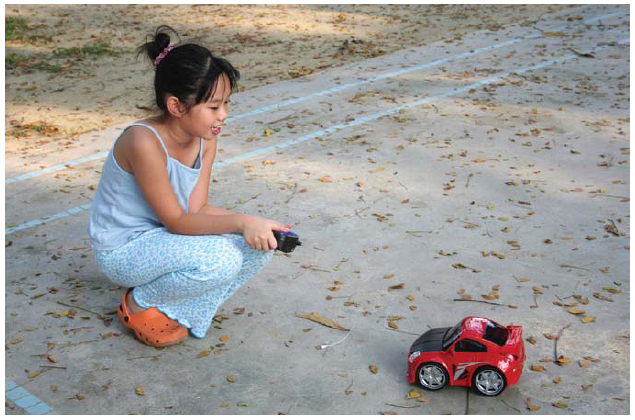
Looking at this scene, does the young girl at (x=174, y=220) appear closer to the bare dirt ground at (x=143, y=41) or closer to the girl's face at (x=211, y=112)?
the girl's face at (x=211, y=112)

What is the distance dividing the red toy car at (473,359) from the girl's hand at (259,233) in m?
0.82

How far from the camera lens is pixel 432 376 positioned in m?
3.52

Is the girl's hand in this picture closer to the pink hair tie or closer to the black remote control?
the black remote control

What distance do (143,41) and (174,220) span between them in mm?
9353

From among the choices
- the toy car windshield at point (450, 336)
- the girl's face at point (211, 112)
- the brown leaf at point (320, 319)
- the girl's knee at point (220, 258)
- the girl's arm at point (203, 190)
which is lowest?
the brown leaf at point (320, 319)

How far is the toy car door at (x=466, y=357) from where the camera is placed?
3436 millimetres

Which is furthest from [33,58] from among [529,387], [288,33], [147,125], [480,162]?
[529,387]

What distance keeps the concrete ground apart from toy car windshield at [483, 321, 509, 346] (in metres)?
0.25

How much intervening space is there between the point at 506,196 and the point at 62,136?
169 inches

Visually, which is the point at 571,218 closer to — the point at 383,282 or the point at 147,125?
the point at 383,282

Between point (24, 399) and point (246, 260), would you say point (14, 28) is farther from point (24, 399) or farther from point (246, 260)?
point (24, 399)

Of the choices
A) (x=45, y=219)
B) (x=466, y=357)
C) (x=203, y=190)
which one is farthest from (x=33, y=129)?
(x=466, y=357)

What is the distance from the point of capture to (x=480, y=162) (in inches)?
260

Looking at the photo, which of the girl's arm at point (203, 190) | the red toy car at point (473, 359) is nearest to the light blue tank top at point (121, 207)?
the girl's arm at point (203, 190)
